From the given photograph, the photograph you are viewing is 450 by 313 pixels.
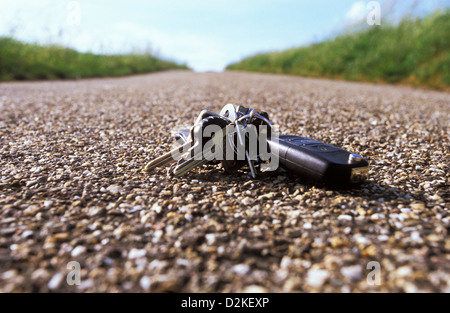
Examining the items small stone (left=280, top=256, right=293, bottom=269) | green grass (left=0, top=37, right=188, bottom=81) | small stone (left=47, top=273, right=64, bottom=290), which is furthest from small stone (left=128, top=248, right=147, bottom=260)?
green grass (left=0, top=37, right=188, bottom=81)

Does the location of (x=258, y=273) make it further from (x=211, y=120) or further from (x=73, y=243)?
(x=211, y=120)

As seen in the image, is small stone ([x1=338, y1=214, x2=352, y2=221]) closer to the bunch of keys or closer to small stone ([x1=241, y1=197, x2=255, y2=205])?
the bunch of keys

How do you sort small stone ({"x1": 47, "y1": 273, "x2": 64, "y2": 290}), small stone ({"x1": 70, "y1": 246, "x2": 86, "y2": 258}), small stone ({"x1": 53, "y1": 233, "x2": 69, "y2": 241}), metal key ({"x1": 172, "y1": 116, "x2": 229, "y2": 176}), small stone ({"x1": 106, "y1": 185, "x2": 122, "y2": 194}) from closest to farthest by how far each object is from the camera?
small stone ({"x1": 47, "y1": 273, "x2": 64, "y2": 290})
small stone ({"x1": 70, "y1": 246, "x2": 86, "y2": 258})
small stone ({"x1": 53, "y1": 233, "x2": 69, "y2": 241})
small stone ({"x1": 106, "y1": 185, "x2": 122, "y2": 194})
metal key ({"x1": 172, "y1": 116, "x2": 229, "y2": 176})

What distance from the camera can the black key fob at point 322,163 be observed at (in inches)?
90.7

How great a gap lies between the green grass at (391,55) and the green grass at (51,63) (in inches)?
364

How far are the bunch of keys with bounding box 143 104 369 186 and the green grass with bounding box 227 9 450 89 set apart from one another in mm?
9436

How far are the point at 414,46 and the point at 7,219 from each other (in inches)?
522

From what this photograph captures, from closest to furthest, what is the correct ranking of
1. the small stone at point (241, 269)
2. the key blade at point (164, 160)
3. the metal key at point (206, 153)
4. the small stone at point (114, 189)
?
the small stone at point (241, 269), the small stone at point (114, 189), the metal key at point (206, 153), the key blade at point (164, 160)

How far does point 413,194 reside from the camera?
8.18 ft

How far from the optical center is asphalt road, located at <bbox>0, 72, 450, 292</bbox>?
1580 mm

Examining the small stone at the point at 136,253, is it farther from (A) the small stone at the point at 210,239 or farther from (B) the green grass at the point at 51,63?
(B) the green grass at the point at 51,63

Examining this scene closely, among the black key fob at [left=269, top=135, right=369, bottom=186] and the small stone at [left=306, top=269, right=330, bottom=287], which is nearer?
the small stone at [left=306, top=269, right=330, bottom=287]

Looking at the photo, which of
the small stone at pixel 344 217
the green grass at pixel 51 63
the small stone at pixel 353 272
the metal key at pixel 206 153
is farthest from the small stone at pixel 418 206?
the green grass at pixel 51 63
